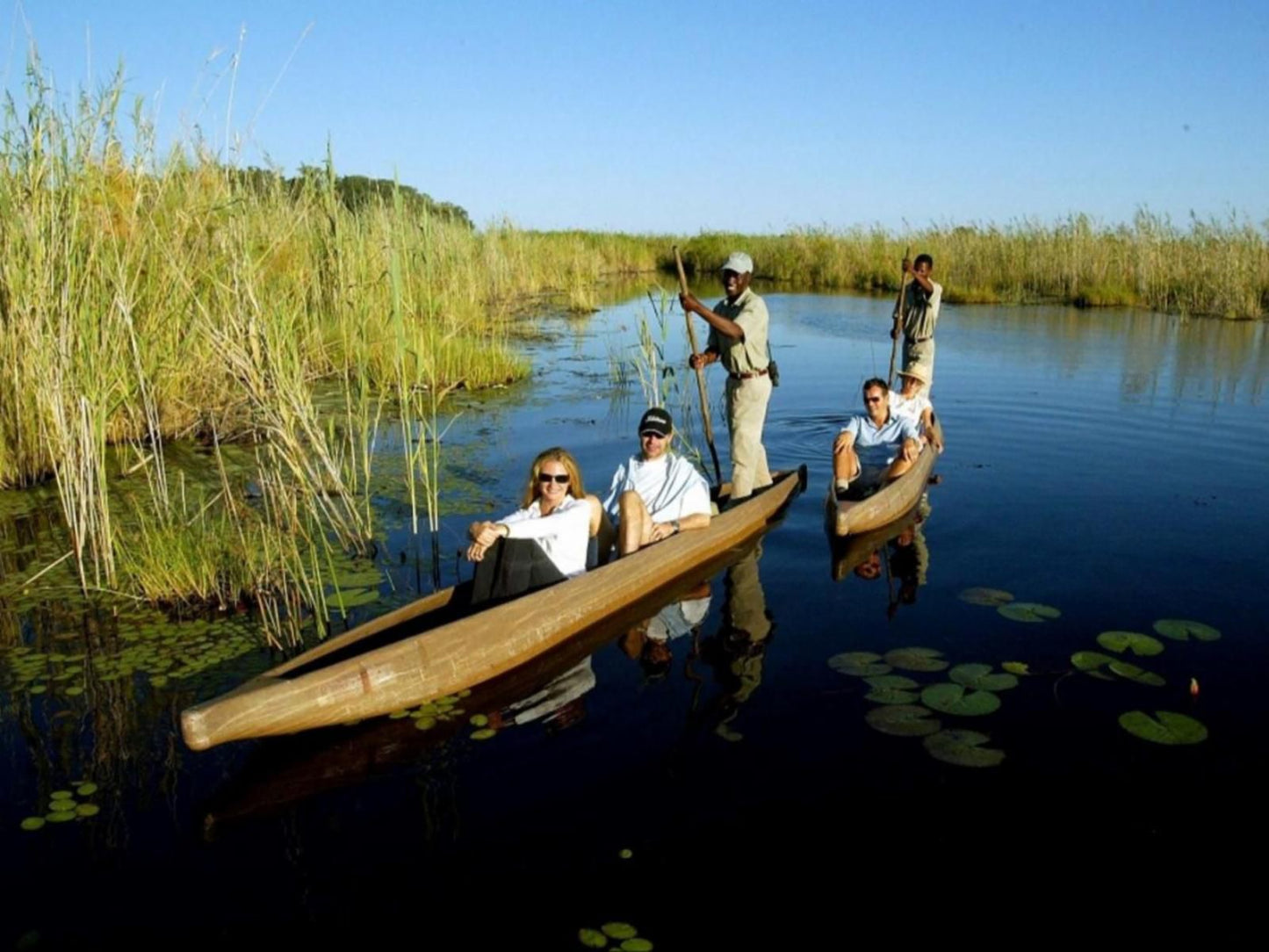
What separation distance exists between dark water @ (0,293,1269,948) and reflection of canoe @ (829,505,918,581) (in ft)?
0.22

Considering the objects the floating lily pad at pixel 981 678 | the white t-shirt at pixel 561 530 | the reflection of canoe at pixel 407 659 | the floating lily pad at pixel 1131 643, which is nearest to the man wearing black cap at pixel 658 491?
the reflection of canoe at pixel 407 659

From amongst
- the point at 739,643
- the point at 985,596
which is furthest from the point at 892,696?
the point at 985,596

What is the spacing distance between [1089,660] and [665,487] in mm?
2486

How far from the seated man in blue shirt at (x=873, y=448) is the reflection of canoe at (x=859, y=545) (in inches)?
12.8

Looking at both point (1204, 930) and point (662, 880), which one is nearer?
point (1204, 930)

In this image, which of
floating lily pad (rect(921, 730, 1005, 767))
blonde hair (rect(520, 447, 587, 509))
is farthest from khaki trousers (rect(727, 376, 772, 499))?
floating lily pad (rect(921, 730, 1005, 767))

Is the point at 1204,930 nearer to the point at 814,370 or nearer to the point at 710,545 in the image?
the point at 710,545

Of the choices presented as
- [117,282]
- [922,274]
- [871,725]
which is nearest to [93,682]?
[117,282]

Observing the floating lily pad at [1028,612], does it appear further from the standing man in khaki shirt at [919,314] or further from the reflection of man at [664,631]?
the standing man in khaki shirt at [919,314]

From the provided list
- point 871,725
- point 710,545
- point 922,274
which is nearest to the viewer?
point 871,725

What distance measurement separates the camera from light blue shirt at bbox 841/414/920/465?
763 centimetres

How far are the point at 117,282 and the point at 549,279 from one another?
20801 millimetres

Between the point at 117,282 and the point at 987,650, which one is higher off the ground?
the point at 117,282

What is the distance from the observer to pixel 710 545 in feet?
20.6
